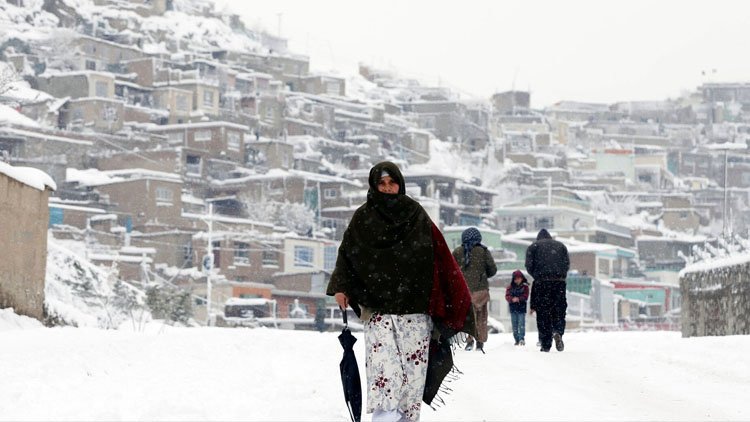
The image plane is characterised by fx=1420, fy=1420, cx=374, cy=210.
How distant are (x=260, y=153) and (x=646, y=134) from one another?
73708mm

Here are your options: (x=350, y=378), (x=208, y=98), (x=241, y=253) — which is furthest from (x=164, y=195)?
(x=350, y=378)

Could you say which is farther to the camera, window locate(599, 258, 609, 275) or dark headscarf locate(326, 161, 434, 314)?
window locate(599, 258, 609, 275)

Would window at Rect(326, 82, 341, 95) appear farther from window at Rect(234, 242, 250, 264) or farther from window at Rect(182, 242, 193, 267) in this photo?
window at Rect(234, 242, 250, 264)

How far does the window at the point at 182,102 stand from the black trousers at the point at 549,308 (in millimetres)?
88540

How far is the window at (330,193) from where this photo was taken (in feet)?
280

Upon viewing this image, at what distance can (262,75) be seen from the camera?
123 meters

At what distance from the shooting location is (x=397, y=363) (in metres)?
7.73

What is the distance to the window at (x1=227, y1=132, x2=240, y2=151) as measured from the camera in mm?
90625

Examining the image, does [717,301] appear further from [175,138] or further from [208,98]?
[208,98]

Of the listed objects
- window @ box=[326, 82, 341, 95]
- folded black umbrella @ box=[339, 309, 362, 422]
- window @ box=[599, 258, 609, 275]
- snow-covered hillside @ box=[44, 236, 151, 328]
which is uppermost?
window @ box=[326, 82, 341, 95]

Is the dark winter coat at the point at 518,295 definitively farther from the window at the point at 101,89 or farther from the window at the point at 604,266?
the window at the point at 101,89

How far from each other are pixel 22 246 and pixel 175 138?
72717 millimetres

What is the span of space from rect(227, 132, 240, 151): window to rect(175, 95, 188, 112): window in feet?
44.4

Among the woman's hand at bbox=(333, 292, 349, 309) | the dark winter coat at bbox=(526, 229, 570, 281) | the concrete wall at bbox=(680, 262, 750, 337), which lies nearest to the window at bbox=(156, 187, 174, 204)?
the concrete wall at bbox=(680, 262, 750, 337)
